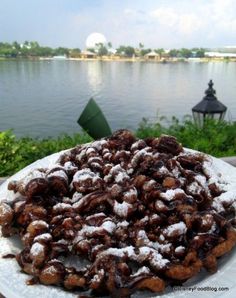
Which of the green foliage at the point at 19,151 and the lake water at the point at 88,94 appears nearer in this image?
the green foliage at the point at 19,151

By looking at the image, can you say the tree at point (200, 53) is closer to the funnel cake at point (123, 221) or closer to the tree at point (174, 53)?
the tree at point (174, 53)

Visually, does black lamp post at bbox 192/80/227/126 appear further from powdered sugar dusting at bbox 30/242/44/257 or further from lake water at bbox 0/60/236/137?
powdered sugar dusting at bbox 30/242/44/257

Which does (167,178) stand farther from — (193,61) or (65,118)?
(193,61)

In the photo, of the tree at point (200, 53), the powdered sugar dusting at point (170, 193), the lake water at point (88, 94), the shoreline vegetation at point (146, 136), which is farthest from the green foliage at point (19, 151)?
the tree at point (200, 53)

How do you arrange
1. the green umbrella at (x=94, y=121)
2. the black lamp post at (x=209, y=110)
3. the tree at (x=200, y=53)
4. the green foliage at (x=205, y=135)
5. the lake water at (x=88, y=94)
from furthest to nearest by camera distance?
the tree at (x=200, y=53), the lake water at (x=88, y=94), the black lamp post at (x=209, y=110), the green foliage at (x=205, y=135), the green umbrella at (x=94, y=121)

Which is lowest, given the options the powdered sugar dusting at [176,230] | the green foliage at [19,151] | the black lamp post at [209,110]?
the green foliage at [19,151]

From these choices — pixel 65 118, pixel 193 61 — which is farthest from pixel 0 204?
pixel 193 61
